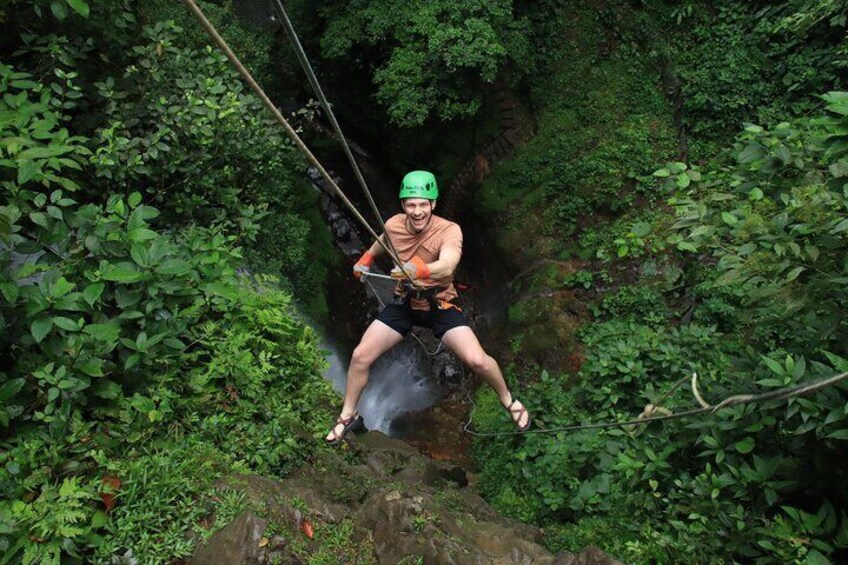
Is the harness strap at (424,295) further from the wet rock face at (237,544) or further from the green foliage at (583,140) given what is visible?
the green foliage at (583,140)

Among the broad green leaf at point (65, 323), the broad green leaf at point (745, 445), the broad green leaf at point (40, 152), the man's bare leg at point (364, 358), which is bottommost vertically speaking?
the man's bare leg at point (364, 358)

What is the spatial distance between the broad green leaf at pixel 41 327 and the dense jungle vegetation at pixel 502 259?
56 mm

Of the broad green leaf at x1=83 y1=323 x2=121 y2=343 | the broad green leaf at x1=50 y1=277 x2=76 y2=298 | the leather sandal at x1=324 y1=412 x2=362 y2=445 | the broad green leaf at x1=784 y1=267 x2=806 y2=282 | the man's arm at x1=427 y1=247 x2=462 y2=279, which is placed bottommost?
the leather sandal at x1=324 y1=412 x2=362 y2=445

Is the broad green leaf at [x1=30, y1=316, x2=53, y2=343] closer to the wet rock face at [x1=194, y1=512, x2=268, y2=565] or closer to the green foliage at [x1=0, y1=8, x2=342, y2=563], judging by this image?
the green foliage at [x1=0, y1=8, x2=342, y2=563]

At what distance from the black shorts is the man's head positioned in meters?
0.72

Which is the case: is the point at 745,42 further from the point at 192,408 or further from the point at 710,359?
the point at 192,408

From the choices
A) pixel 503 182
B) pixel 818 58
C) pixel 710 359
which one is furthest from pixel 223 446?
pixel 818 58

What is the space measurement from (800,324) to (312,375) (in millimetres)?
3486

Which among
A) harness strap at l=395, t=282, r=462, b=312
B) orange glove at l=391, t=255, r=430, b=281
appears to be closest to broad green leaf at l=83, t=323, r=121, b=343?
orange glove at l=391, t=255, r=430, b=281

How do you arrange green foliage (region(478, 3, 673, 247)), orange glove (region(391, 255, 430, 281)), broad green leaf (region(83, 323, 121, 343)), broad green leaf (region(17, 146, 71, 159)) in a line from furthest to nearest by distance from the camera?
green foliage (region(478, 3, 673, 247)), orange glove (region(391, 255, 430, 281)), broad green leaf (region(17, 146, 71, 159)), broad green leaf (region(83, 323, 121, 343))

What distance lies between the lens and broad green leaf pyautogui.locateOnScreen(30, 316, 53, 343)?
3066 millimetres

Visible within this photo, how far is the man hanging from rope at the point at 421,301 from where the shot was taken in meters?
4.46

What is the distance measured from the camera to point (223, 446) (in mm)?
3670

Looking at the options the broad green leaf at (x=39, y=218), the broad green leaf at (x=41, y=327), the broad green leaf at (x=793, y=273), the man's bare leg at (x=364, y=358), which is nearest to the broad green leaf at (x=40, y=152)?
the broad green leaf at (x=39, y=218)
